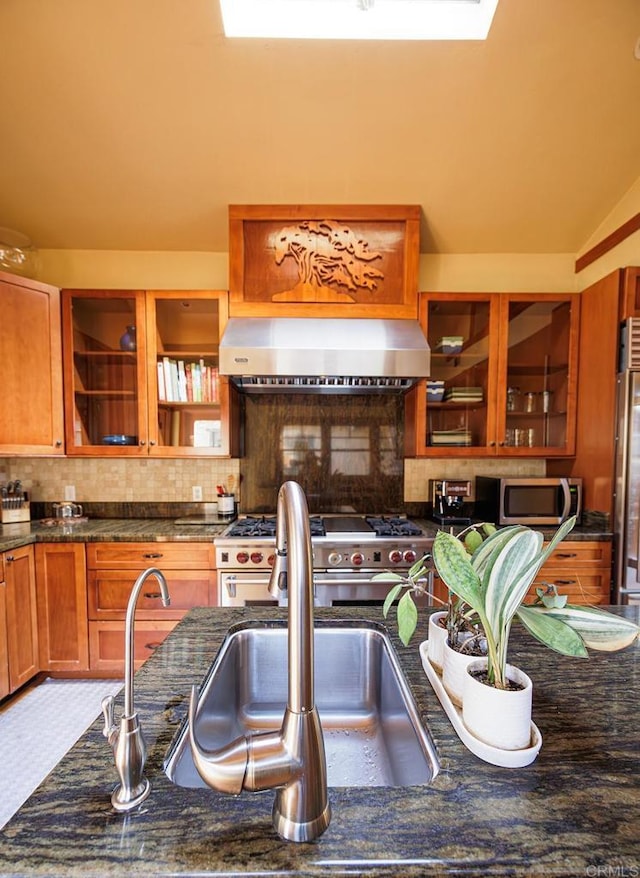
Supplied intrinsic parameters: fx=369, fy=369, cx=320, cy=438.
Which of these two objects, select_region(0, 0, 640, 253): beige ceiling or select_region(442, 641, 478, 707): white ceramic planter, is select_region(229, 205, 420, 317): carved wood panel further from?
select_region(442, 641, 478, 707): white ceramic planter

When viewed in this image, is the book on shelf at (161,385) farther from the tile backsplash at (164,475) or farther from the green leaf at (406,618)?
the green leaf at (406,618)

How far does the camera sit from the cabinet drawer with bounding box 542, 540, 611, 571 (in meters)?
2.07

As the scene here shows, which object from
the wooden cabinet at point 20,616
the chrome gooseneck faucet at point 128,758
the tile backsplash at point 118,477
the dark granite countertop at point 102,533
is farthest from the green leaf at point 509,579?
the wooden cabinet at point 20,616

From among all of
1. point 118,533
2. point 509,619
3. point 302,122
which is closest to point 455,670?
point 509,619

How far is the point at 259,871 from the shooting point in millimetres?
424

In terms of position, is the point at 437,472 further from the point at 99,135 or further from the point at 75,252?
the point at 75,252

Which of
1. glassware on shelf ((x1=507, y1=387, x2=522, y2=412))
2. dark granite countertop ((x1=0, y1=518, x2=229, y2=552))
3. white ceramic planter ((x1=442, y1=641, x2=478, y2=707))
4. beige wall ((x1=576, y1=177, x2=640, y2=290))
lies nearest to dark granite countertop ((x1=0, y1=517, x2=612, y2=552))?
dark granite countertop ((x1=0, y1=518, x2=229, y2=552))

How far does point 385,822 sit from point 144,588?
1.96 meters

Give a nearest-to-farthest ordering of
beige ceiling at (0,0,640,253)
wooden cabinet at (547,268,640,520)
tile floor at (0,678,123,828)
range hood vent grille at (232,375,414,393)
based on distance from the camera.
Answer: tile floor at (0,678,123,828), beige ceiling at (0,0,640,253), wooden cabinet at (547,268,640,520), range hood vent grille at (232,375,414,393)

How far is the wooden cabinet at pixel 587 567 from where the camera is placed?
2.07 m

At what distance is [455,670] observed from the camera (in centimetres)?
69

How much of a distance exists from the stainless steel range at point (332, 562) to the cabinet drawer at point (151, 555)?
11 centimetres

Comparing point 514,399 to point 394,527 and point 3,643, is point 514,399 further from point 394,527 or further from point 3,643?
point 3,643

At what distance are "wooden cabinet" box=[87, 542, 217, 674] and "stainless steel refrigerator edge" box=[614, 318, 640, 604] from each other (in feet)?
7.38
